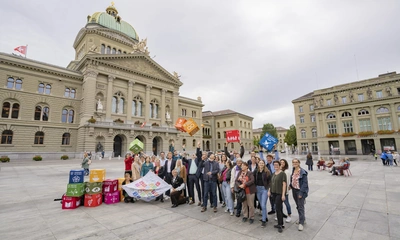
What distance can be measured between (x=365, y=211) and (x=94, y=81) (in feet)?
123

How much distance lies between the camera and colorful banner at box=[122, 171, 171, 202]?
24.6 feet

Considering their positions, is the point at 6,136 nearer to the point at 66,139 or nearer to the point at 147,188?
the point at 66,139

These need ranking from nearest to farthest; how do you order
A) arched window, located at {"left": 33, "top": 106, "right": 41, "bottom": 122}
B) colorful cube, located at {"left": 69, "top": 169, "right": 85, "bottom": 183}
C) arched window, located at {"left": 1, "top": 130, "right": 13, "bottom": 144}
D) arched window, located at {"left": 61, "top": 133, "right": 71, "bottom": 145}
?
1. colorful cube, located at {"left": 69, "top": 169, "right": 85, "bottom": 183}
2. arched window, located at {"left": 1, "top": 130, "right": 13, "bottom": 144}
3. arched window, located at {"left": 33, "top": 106, "right": 41, "bottom": 122}
4. arched window, located at {"left": 61, "top": 133, "right": 71, "bottom": 145}

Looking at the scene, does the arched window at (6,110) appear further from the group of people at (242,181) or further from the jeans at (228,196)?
the jeans at (228,196)

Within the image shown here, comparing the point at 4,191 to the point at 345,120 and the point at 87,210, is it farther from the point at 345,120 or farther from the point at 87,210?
the point at 345,120

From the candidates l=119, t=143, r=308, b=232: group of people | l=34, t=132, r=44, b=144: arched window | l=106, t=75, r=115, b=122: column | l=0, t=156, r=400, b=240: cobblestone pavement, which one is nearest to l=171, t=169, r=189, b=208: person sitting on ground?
l=119, t=143, r=308, b=232: group of people

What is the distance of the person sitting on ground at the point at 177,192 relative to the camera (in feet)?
23.6

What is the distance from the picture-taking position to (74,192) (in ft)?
22.5

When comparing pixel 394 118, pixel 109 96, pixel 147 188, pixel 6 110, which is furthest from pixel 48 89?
pixel 394 118

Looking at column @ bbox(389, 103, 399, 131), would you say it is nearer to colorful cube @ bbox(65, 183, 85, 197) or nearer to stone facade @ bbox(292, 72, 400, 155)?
stone facade @ bbox(292, 72, 400, 155)

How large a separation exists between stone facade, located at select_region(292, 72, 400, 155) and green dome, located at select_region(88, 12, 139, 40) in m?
50.2

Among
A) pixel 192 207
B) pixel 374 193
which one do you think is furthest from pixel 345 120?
pixel 192 207

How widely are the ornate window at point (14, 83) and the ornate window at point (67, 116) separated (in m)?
6.75

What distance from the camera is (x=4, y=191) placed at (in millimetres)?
9180
